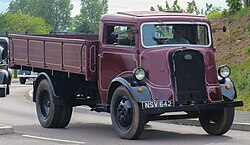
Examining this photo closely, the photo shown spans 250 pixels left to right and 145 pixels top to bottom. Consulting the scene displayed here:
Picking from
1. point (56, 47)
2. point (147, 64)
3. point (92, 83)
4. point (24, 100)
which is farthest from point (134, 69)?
point (24, 100)

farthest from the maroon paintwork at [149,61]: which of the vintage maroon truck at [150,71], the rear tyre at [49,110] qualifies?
the rear tyre at [49,110]

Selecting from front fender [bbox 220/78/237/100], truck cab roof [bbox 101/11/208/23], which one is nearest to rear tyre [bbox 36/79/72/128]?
truck cab roof [bbox 101/11/208/23]

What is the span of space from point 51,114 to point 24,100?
1221 cm

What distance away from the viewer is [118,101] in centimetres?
1527

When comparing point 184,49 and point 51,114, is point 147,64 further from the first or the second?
point 51,114

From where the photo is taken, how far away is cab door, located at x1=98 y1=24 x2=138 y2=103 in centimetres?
1543

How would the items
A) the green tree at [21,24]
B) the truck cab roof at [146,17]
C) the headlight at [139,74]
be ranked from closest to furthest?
the headlight at [139,74] < the truck cab roof at [146,17] < the green tree at [21,24]

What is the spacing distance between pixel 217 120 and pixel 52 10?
432 ft

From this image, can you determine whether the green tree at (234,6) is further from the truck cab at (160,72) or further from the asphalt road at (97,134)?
the truck cab at (160,72)

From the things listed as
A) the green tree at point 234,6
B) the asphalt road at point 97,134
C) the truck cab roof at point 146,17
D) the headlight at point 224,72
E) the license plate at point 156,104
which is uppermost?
the green tree at point 234,6

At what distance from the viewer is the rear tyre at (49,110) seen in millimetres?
17688

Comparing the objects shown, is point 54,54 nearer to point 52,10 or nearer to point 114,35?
point 114,35

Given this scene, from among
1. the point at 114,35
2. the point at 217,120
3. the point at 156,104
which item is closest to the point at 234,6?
the point at 114,35

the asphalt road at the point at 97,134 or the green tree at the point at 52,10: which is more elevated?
the green tree at the point at 52,10
